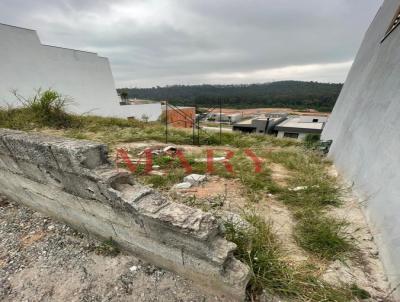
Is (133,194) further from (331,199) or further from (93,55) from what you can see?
(93,55)

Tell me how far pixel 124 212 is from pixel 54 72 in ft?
41.8

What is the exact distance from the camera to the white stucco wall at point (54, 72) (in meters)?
9.00

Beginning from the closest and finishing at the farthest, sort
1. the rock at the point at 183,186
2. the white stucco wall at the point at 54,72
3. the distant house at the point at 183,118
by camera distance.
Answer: the rock at the point at 183,186, the distant house at the point at 183,118, the white stucco wall at the point at 54,72

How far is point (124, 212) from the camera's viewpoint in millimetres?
1545

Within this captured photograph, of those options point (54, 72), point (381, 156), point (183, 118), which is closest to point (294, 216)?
point (381, 156)

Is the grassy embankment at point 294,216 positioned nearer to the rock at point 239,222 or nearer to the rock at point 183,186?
the rock at point 239,222

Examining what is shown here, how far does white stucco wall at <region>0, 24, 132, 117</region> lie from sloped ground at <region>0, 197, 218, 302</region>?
32.6ft

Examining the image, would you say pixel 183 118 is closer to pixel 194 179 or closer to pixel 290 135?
pixel 194 179

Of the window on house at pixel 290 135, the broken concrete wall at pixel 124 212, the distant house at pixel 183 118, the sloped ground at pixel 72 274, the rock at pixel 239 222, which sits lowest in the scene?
the window on house at pixel 290 135

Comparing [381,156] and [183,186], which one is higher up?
[381,156]

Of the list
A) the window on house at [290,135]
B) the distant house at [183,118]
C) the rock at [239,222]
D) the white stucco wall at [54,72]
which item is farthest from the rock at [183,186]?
the window on house at [290,135]

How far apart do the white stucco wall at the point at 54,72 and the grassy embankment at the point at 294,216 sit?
4.85 meters

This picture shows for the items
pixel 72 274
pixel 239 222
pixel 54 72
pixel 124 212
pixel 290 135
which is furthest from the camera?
→ pixel 290 135

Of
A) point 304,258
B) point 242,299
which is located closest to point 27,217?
point 242,299
